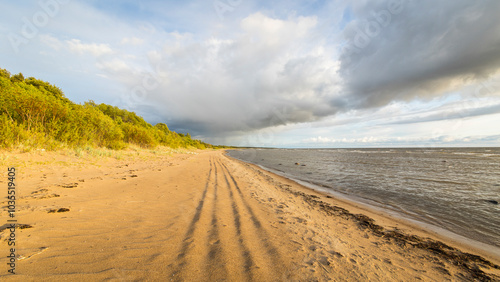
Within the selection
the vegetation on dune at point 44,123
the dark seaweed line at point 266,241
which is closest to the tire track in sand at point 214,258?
the dark seaweed line at point 266,241

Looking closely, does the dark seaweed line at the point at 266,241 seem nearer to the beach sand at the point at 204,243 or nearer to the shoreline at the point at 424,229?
the beach sand at the point at 204,243

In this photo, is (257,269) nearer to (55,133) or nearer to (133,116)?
(55,133)

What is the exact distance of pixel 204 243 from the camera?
363 centimetres

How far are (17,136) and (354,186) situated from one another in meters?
23.3

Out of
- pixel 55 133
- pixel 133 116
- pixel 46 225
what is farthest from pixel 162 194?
pixel 133 116

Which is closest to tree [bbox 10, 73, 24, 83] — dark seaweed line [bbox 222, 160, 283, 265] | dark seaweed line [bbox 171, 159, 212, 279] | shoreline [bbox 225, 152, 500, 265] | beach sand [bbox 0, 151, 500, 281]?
beach sand [bbox 0, 151, 500, 281]

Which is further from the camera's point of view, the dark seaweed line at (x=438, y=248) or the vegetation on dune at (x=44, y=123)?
the vegetation on dune at (x=44, y=123)

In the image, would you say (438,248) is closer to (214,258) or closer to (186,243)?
(214,258)

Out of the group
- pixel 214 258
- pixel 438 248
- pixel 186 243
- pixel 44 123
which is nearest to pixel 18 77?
pixel 44 123

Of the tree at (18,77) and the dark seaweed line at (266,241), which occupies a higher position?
the tree at (18,77)

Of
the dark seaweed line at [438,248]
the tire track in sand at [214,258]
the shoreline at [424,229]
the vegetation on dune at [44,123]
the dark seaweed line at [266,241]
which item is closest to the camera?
the tire track in sand at [214,258]

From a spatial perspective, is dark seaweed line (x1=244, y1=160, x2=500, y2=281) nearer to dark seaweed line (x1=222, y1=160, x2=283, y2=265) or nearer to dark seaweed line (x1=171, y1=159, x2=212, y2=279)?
dark seaweed line (x1=222, y1=160, x2=283, y2=265)

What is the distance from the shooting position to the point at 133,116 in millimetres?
54906

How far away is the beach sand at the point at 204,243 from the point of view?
8.89ft
